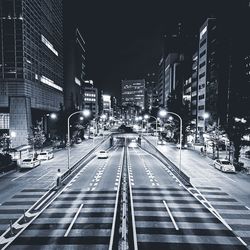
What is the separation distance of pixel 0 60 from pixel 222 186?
5695cm

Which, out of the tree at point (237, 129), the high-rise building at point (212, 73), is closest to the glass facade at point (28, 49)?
the high-rise building at point (212, 73)

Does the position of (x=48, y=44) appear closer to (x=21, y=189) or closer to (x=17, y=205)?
(x=21, y=189)

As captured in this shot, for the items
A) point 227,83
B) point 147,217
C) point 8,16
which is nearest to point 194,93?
point 227,83

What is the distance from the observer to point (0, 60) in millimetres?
61062

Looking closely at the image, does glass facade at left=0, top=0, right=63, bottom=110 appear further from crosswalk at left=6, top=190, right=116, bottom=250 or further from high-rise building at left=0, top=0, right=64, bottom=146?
crosswalk at left=6, top=190, right=116, bottom=250

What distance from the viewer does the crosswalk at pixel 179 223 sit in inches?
579

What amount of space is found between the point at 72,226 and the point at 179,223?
7344 millimetres

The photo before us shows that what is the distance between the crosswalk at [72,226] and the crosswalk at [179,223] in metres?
2.39

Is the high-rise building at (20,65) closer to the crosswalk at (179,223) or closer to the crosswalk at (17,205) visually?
the crosswalk at (17,205)

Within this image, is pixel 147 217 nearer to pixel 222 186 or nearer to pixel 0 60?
pixel 222 186

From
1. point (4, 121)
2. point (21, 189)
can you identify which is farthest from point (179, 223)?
point (4, 121)

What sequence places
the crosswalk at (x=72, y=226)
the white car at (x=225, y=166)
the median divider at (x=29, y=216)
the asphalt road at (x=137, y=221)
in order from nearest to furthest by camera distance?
the crosswalk at (x=72, y=226)
the asphalt road at (x=137, y=221)
the median divider at (x=29, y=216)
the white car at (x=225, y=166)

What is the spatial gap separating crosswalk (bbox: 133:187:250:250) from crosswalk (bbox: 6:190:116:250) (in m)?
2.39

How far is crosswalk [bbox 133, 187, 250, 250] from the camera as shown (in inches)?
579
